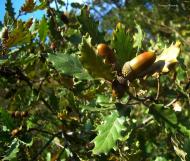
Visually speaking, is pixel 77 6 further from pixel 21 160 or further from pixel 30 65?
pixel 21 160

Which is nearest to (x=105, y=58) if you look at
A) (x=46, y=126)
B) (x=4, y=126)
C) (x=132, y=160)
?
(x=132, y=160)

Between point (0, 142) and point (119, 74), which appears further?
point (0, 142)

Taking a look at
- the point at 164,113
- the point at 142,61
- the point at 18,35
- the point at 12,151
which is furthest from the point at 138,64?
the point at 12,151

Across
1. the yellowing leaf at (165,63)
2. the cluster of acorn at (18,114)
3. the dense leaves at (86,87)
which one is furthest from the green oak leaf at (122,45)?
the cluster of acorn at (18,114)

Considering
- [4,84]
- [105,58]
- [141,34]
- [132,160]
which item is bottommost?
[132,160]

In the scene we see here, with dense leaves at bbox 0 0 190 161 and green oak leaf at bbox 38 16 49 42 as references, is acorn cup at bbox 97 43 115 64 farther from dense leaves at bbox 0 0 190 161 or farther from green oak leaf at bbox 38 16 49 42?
green oak leaf at bbox 38 16 49 42

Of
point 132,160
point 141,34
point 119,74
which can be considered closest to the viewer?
point 119,74
